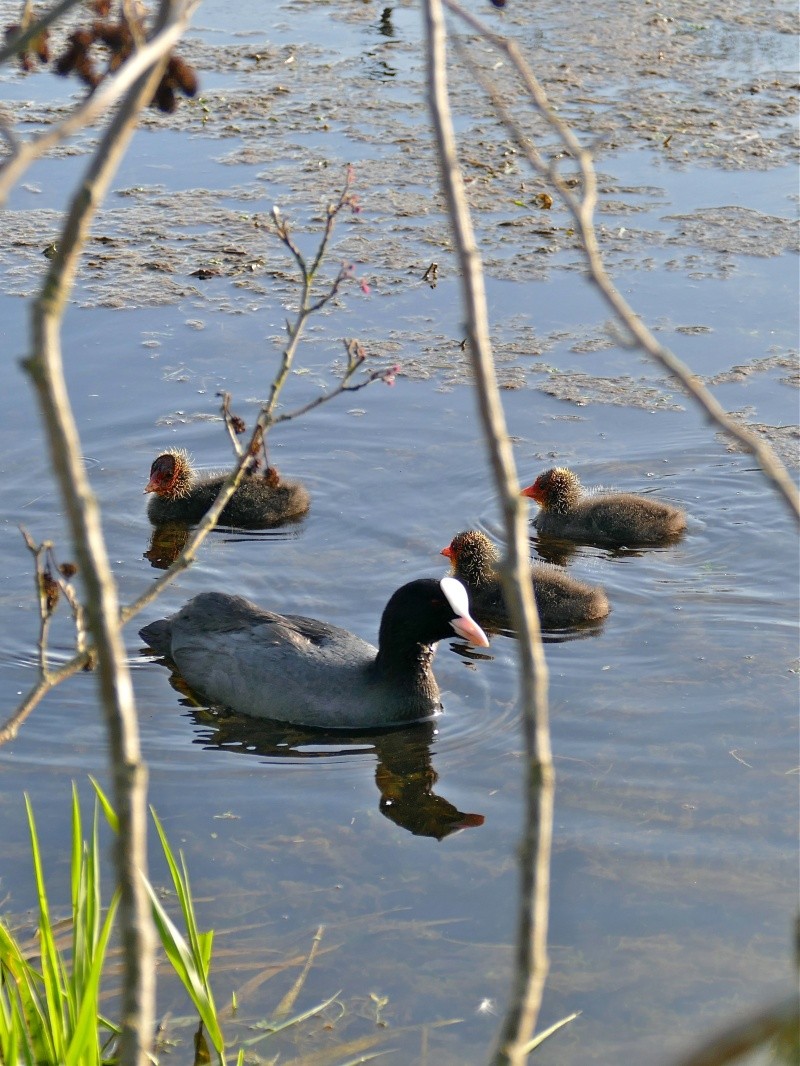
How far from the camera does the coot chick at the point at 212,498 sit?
271 inches

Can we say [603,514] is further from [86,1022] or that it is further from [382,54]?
[382,54]

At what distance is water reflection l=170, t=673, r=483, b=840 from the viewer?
187 inches

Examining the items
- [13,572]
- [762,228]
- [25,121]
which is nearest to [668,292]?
[762,228]

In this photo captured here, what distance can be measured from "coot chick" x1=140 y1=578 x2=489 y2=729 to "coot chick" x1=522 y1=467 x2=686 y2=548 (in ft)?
4.67

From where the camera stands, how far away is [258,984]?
381 cm

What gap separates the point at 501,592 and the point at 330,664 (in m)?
1.33

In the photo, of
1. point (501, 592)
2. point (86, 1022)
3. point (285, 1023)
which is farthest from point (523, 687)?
point (501, 592)

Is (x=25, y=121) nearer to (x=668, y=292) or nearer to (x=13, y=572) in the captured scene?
(x=668, y=292)

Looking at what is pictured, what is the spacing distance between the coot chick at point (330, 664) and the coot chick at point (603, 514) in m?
1.42

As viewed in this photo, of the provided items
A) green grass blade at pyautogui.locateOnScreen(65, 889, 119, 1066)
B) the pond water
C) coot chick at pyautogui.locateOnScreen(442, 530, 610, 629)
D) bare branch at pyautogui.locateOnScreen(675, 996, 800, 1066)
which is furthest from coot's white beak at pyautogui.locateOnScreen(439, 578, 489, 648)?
bare branch at pyautogui.locateOnScreen(675, 996, 800, 1066)

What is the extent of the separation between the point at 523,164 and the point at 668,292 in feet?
9.42

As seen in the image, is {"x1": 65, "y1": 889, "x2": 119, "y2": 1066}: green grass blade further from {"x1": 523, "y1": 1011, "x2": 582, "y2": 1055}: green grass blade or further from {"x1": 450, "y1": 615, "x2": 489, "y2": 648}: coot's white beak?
{"x1": 450, "y1": 615, "x2": 489, "y2": 648}: coot's white beak

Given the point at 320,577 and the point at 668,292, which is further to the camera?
Result: the point at 668,292

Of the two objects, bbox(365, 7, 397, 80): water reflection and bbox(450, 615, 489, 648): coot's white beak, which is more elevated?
bbox(365, 7, 397, 80): water reflection
